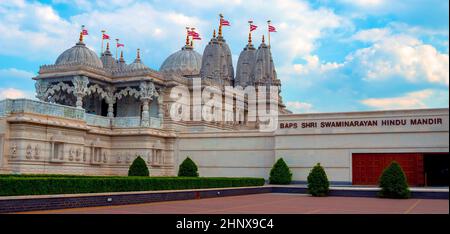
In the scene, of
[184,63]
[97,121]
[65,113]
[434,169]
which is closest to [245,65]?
[184,63]

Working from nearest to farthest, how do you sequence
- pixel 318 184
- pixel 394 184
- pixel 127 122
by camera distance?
pixel 394 184
pixel 318 184
pixel 127 122

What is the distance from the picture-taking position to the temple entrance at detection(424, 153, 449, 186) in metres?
31.4

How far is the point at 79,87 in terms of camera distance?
36781mm

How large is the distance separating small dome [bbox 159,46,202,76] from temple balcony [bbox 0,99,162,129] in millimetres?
14738

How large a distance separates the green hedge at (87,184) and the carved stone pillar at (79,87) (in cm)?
1426

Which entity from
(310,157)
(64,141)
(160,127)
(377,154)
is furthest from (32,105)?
(377,154)

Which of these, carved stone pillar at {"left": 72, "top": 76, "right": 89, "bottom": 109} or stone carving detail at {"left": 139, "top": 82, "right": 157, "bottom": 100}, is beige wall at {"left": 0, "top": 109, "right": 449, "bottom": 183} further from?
stone carving detail at {"left": 139, "top": 82, "right": 157, "bottom": 100}

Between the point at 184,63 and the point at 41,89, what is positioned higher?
the point at 184,63

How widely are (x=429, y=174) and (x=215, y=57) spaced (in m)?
27.1

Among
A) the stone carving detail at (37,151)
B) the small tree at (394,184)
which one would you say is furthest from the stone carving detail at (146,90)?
the small tree at (394,184)

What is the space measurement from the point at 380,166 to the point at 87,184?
2007 centimetres

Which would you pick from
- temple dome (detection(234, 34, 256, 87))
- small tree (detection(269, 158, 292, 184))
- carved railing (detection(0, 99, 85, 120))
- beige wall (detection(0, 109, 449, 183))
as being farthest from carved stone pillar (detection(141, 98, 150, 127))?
temple dome (detection(234, 34, 256, 87))

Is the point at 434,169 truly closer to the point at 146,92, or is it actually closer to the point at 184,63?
the point at 146,92
